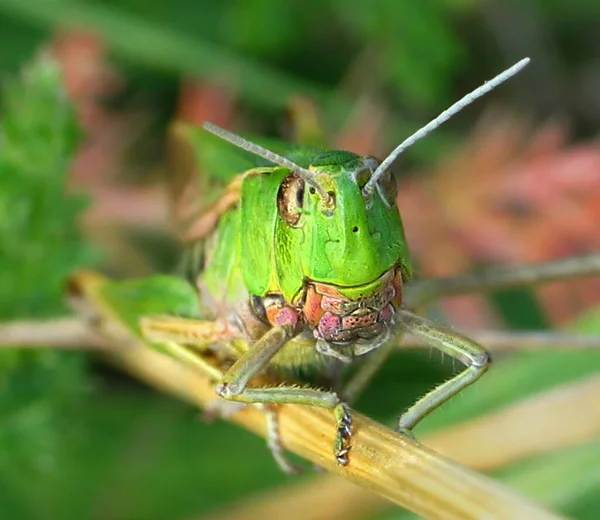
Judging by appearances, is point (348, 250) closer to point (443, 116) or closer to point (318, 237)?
point (318, 237)

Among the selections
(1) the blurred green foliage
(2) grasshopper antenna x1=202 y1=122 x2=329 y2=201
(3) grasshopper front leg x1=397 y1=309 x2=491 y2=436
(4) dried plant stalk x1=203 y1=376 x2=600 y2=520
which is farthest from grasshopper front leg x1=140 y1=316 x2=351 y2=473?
(4) dried plant stalk x1=203 y1=376 x2=600 y2=520

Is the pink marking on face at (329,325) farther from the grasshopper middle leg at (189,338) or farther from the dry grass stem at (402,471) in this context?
the grasshopper middle leg at (189,338)

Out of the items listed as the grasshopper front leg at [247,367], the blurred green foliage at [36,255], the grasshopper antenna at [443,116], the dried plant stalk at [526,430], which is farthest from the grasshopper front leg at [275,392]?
the blurred green foliage at [36,255]

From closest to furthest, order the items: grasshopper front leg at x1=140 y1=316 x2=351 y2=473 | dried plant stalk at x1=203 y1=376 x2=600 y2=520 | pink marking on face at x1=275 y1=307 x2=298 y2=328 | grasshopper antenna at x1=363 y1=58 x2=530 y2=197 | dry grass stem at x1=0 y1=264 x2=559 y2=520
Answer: dry grass stem at x1=0 y1=264 x2=559 y2=520 → grasshopper antenna at x1=363 y1=58 x2=530 y2=197 → grasshopper front leg at x1=140 y1=316 x2=351 y2=473 → pink marking on face at x1=275 y1=307 x2=298 y2=328 → dried plant stalk at x1=203 y1=376 x2=600 y2=520

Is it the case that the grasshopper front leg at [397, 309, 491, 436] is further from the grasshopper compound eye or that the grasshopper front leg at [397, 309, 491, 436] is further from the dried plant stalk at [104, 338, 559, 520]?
the grasshopper compound eye

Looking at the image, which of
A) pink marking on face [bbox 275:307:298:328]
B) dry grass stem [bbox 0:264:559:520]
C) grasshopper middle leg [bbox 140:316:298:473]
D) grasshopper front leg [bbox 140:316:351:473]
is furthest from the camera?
grasshopper middle leg [bbox 140:316:298:473]

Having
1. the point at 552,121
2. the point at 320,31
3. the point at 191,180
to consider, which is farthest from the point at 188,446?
the point at 552,121

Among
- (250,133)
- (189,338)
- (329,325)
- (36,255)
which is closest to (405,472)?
(329,325)
